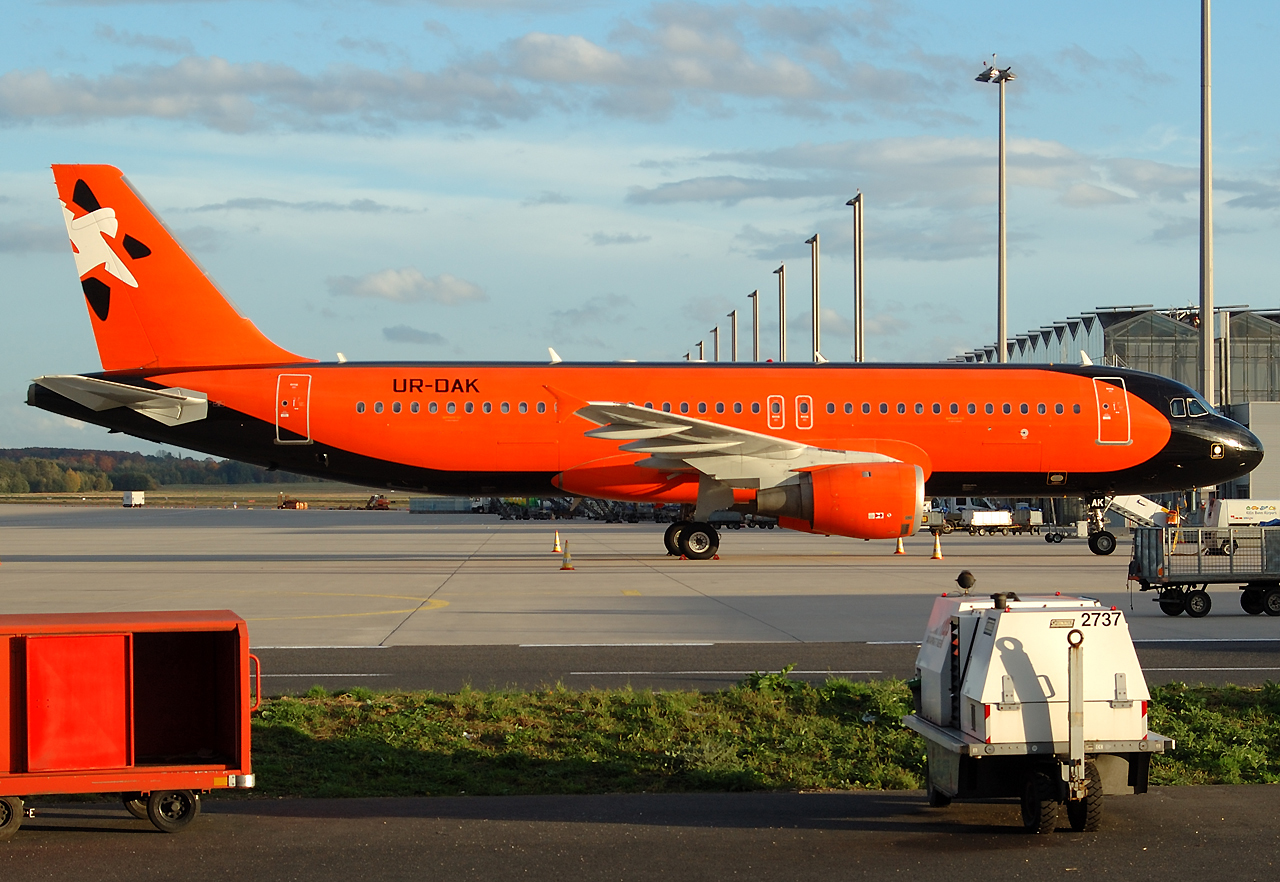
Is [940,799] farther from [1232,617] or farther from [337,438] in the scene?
[337,438]

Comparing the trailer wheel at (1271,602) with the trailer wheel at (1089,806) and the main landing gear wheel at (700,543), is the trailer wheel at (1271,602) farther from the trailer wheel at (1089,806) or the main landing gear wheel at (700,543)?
the main landing gear wheel at (700,543)

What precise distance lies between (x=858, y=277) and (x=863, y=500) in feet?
110

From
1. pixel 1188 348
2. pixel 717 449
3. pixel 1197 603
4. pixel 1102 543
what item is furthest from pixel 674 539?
pixel 1188 348

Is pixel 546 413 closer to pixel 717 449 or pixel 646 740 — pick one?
pixel 717 449

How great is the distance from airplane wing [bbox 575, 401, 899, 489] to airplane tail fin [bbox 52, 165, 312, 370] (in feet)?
29.3

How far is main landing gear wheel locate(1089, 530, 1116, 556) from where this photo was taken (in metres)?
32.8

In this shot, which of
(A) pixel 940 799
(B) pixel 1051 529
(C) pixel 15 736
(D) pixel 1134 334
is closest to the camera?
(C) pixel 15 736

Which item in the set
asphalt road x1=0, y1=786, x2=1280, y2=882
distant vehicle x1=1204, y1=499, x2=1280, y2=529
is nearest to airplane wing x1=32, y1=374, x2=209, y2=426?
asphalt road x1=0, y1=786, x2=1280, y2=882

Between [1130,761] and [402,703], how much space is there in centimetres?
627

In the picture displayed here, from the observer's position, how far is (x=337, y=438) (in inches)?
1145

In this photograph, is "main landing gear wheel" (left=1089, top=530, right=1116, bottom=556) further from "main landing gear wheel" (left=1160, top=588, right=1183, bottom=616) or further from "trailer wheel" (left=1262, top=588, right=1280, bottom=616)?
"main landing gear wheel" (left=1160, top=588, right=1183, bottom=616)

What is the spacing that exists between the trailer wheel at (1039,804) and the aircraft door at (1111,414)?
933 inches

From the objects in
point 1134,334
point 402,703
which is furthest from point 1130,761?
point 1134,334

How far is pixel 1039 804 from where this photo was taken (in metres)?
7.77
